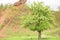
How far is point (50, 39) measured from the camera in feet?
75.4

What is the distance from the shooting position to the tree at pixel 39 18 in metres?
21.8

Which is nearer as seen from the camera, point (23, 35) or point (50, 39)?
point (50, 39)

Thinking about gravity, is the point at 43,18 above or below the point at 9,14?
above

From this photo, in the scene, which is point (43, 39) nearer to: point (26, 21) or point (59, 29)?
point (26, 21)

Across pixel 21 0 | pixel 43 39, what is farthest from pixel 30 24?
pixel 21 0

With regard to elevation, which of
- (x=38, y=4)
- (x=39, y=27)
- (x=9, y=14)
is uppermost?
Answer: (x=38, y=4)

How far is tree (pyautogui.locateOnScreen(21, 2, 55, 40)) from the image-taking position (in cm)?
2177

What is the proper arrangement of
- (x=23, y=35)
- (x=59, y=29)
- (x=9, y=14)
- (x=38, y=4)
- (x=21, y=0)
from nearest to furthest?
(x=9, y=14)
(x=21, y=0)
(x=38, y=4)
(x=23, y=35)
(x=59, y=29)

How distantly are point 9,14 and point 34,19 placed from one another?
9.80 metres

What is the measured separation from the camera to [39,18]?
21906 mm

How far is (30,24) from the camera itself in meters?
22.5

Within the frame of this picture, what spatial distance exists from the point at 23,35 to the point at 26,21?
4.06m

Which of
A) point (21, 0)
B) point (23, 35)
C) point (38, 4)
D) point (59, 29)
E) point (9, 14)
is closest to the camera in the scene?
point (9, 14)

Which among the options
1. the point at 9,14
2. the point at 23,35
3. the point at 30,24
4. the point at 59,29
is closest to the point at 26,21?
the point at 30,24
